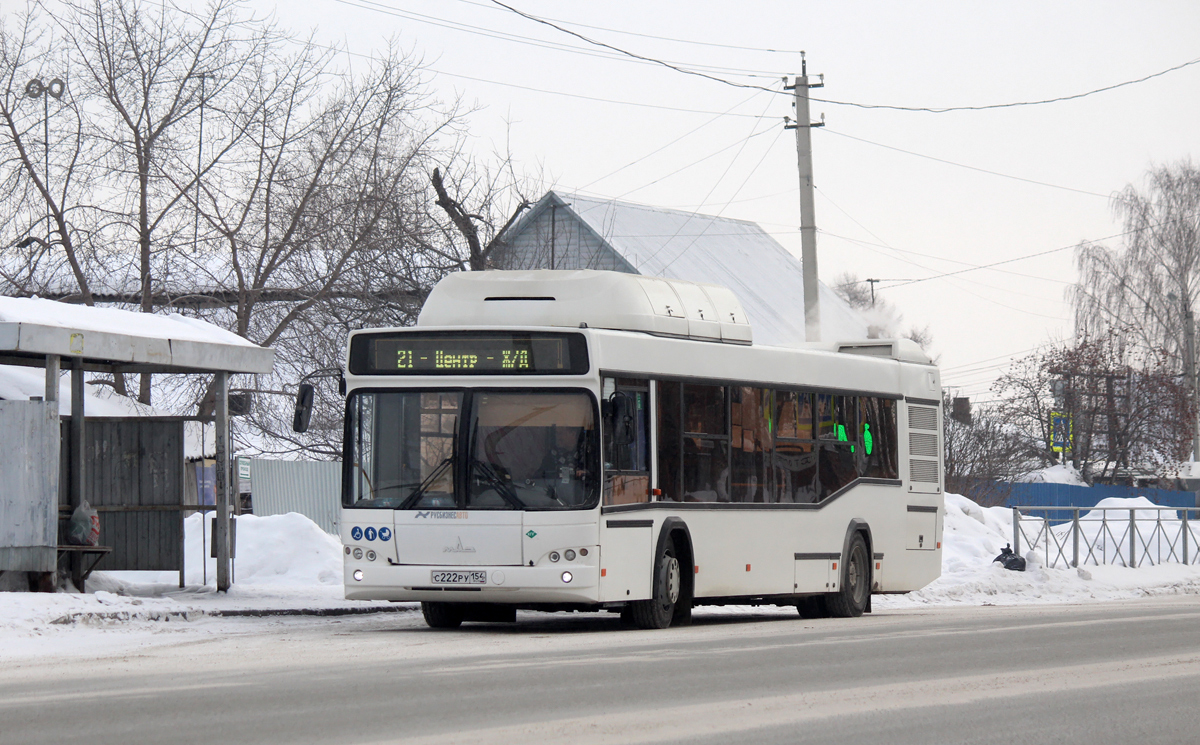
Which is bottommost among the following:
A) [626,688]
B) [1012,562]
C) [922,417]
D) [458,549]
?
[1012,562]

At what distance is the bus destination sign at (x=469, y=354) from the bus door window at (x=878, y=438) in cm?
527

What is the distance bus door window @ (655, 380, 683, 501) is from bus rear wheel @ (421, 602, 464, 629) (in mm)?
2397

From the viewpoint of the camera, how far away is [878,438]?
19.0m

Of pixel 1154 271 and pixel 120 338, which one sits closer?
pixel 120 338

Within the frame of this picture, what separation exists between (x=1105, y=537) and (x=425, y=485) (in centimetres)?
1973

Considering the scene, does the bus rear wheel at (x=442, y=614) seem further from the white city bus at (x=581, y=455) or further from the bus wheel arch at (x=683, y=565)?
the bus wheel arch at (x=683, y=565)

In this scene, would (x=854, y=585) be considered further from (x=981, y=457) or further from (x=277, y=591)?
(x=981, y=457)

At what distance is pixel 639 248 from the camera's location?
50.0m

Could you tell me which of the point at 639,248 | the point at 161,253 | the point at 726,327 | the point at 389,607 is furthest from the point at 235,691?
the point at 639,248

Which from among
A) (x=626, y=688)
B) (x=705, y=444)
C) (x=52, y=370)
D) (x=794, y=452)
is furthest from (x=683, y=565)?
(x=52, y=370)

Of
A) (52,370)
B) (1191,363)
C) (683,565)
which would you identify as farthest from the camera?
(1191,363)

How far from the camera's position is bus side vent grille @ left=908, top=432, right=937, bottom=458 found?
64.8 ft

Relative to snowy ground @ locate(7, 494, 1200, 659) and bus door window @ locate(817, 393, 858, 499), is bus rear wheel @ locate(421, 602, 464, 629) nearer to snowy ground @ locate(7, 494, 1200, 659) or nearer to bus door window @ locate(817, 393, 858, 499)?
snowy ground @ locate(7, 494, 1200, 659)

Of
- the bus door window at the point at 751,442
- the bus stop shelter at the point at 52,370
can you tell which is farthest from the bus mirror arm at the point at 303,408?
the bus door window at the point at 751,442
